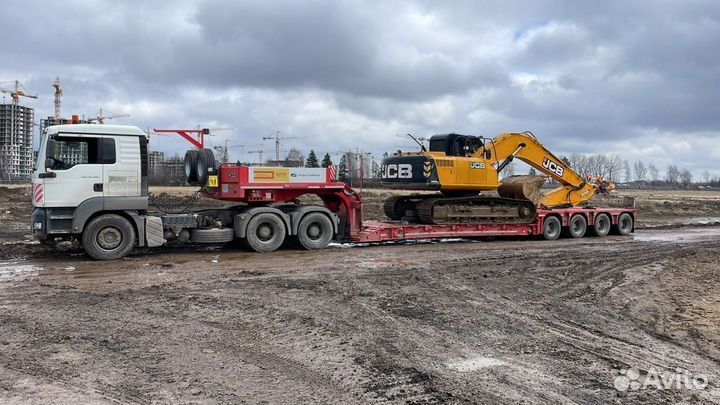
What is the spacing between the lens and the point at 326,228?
14.1 m

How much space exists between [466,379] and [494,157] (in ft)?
40.5

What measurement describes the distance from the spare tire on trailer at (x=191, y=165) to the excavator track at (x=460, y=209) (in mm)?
6357

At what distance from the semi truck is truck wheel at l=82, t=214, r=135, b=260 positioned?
2 cm

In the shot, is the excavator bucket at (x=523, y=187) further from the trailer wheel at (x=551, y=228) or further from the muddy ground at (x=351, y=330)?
the muddy ground at (x=351, y=330)

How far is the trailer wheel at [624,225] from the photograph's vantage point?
19828 millimetres

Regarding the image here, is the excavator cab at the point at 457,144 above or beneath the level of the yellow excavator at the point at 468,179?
above

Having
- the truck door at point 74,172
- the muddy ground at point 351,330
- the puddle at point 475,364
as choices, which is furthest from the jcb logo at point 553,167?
the puddle at point 475,364

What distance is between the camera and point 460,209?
52.8ft

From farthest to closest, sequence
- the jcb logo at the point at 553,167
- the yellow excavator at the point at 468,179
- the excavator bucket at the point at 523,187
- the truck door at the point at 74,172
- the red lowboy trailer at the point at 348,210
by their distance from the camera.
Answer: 1. the jcb logo at the point at 553,167
2. the excavator bucket at the point at 523,187
3. the yellow excavator at the point at 468,179
4. the red lowboy trailer at the point at 348,210
5. the truck door at the point at 74,172

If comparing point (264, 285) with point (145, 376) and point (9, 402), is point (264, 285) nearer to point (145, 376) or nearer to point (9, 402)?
point (145, 376)

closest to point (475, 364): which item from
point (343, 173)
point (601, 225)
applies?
point (343, 173)

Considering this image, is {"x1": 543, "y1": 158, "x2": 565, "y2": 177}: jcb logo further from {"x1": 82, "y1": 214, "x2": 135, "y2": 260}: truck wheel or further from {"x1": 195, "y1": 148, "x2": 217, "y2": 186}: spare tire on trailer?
{"x1": 82, "y1": 214, "x2": 135, "y2": 260}: truck wheel

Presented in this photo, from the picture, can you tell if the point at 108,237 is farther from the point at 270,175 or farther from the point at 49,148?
the point at 270,175

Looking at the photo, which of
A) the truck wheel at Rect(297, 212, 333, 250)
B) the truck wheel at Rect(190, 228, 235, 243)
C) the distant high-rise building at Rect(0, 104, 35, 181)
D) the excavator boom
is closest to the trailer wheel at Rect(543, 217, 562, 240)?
the excavator boom
